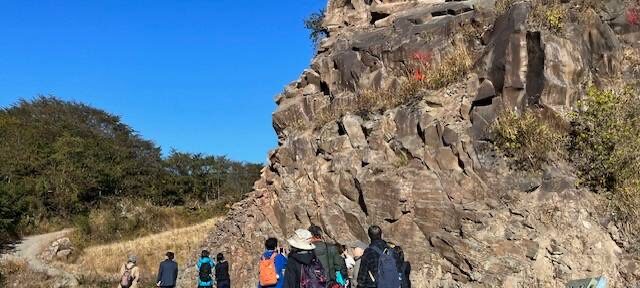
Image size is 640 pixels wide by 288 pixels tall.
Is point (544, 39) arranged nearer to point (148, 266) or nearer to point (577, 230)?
point (577, 230)

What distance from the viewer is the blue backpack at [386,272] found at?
264 inches

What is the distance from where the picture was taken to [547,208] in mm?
9148

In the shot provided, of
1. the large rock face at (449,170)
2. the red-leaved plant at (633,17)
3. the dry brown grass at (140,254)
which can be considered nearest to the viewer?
the large rock face at (449,170)

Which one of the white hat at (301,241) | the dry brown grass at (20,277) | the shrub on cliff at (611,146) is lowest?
the dry brown grass at (20,277)

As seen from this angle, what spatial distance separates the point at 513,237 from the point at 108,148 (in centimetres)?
3941

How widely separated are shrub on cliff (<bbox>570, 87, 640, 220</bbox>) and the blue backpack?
14.0 feet

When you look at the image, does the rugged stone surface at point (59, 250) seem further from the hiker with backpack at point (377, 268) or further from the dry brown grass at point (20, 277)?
the hiker with backpack at point (377, 268)

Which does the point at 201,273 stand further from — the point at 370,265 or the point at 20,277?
the point at 20,277

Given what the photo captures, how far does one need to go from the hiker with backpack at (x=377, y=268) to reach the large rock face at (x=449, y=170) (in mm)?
3039

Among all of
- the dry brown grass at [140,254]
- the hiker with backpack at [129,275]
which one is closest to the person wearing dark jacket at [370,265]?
the hiker with backpack at [129,275]

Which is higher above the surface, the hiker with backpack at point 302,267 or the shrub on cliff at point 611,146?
Answer: the shrub on cliff at point 611,146

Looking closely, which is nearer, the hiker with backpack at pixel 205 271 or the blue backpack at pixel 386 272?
the blue backpack at pixel 386 272

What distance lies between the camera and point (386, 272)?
671 cm

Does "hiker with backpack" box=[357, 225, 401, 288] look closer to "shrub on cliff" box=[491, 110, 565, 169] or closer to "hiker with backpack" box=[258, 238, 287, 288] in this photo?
"hiker with backpack" box=[258, 238, 287, 288]
